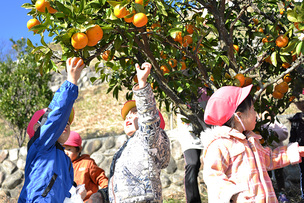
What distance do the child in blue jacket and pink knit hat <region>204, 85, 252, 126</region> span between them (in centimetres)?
80

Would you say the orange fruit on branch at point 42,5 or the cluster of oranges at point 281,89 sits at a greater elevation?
the orange fruit on branch at point 42,5

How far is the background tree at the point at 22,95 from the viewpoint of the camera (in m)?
7.39

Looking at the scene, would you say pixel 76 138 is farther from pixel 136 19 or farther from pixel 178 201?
pixel 178 201

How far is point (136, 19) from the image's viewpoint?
1802 millimetres

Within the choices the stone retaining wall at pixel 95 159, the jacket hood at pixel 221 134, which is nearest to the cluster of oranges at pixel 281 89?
the jacket hood at pixel 221 134

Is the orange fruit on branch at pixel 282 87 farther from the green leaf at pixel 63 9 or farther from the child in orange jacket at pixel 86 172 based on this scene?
the green leaf at pixel 63 9

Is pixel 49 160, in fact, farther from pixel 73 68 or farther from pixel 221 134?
pixel 221 134

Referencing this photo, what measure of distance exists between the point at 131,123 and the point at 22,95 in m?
6.23

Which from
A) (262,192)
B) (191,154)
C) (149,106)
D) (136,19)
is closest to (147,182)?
(149,106)

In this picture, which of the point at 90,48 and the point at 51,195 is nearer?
the point at 51,195

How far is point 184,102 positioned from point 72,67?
3.63 ft

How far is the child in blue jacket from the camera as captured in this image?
67.3 inches

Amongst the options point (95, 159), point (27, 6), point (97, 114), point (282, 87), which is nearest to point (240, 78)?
point (282, 87)

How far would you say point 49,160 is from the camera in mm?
1786
